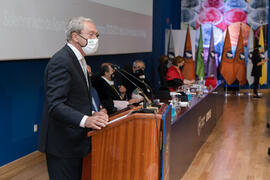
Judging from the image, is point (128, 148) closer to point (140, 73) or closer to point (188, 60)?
point (140, 73)

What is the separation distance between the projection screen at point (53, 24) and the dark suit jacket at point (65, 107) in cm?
195

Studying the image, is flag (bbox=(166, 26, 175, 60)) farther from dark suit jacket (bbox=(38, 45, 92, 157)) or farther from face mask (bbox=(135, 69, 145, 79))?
dark suit jacket (bbox=(38, 45, 92, 157))

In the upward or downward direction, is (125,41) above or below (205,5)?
below

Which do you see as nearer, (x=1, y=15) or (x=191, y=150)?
(x=1, y=15)

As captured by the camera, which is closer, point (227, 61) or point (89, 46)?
point (89, 46)

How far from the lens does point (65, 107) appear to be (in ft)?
5.52

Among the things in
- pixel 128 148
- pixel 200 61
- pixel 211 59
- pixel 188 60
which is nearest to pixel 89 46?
pixel 128 148

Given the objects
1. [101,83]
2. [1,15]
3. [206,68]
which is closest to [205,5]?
[206,68]

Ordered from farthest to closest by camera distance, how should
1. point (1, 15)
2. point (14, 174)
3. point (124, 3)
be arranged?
point (124, 3) → point (14, 174) → point (1, 15)

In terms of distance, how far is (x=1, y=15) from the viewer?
343 cm

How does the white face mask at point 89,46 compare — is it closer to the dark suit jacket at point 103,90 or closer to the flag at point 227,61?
the dark suit jacket at point 103,90

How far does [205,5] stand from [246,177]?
8023mm

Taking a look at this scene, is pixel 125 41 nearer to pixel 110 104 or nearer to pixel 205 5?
pixel 110 104

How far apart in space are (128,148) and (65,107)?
0.42 metres
